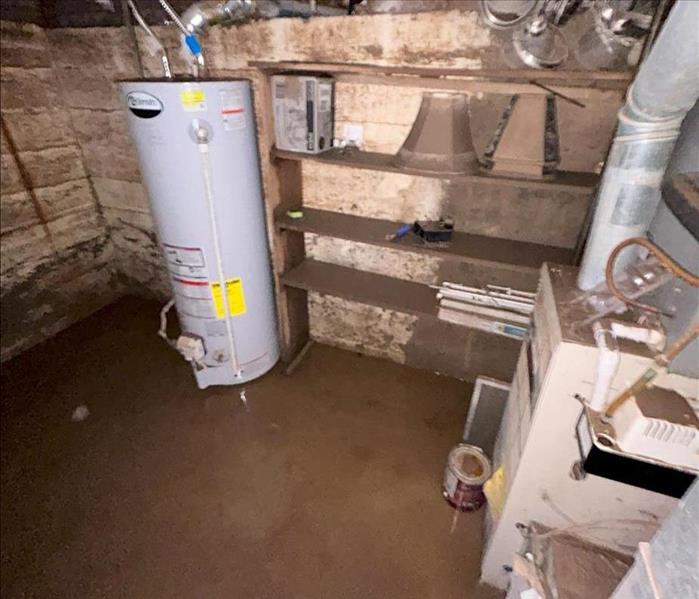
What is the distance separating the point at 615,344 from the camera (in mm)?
895

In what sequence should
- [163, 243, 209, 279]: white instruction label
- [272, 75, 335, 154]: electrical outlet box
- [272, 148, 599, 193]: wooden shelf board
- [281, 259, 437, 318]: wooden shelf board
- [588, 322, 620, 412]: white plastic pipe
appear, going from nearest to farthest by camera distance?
[588, 322, 620, 412]: white plastic pipe
[272, 148, 599, 193]: wooden shelf board
[272, 75, 335, 154]: electrical outlet box
[163, 243, 209, 279]: white instruction label
[281, 259, 437, 318]: wooden shelf board

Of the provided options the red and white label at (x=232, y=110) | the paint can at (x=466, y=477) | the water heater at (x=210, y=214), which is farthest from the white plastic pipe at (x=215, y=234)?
the paint can at (x=466, y=477)

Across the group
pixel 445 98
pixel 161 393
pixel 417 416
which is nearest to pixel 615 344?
pixel 445 98

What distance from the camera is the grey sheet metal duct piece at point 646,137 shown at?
731 millimetres

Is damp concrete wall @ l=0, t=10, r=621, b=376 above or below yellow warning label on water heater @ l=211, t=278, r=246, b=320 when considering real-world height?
above

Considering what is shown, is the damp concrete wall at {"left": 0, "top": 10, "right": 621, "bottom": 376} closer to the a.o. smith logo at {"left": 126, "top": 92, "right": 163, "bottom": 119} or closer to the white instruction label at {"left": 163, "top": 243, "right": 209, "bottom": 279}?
the a.o. smith logo at {"left": 126, "top": 92, "right": 163, "bottom": 119}

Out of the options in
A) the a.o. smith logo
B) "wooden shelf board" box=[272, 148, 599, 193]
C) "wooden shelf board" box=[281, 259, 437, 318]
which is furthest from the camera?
"wooden shelf board" box=[281, 259, 437, 318]

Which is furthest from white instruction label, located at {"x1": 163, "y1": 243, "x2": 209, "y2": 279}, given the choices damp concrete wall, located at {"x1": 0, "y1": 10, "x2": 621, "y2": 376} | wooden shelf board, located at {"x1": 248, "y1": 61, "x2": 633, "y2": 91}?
wooden shelf board, located at {"x1": 248, "y1": 61, "x2": 633, "y2": 91}

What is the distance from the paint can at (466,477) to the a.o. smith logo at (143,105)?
1787mm

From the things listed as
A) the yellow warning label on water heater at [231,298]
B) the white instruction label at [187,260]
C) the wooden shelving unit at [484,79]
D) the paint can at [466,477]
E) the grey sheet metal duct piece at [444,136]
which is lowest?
the paint can at [466,477]

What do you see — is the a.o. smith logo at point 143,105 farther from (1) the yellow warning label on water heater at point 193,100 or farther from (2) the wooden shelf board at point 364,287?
(2) the wooden shelf board at point 364,287

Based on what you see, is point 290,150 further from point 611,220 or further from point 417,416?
point 417,416

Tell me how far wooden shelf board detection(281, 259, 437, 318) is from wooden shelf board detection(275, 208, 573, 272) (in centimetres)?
28

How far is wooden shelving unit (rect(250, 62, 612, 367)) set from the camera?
1431 millimetres
